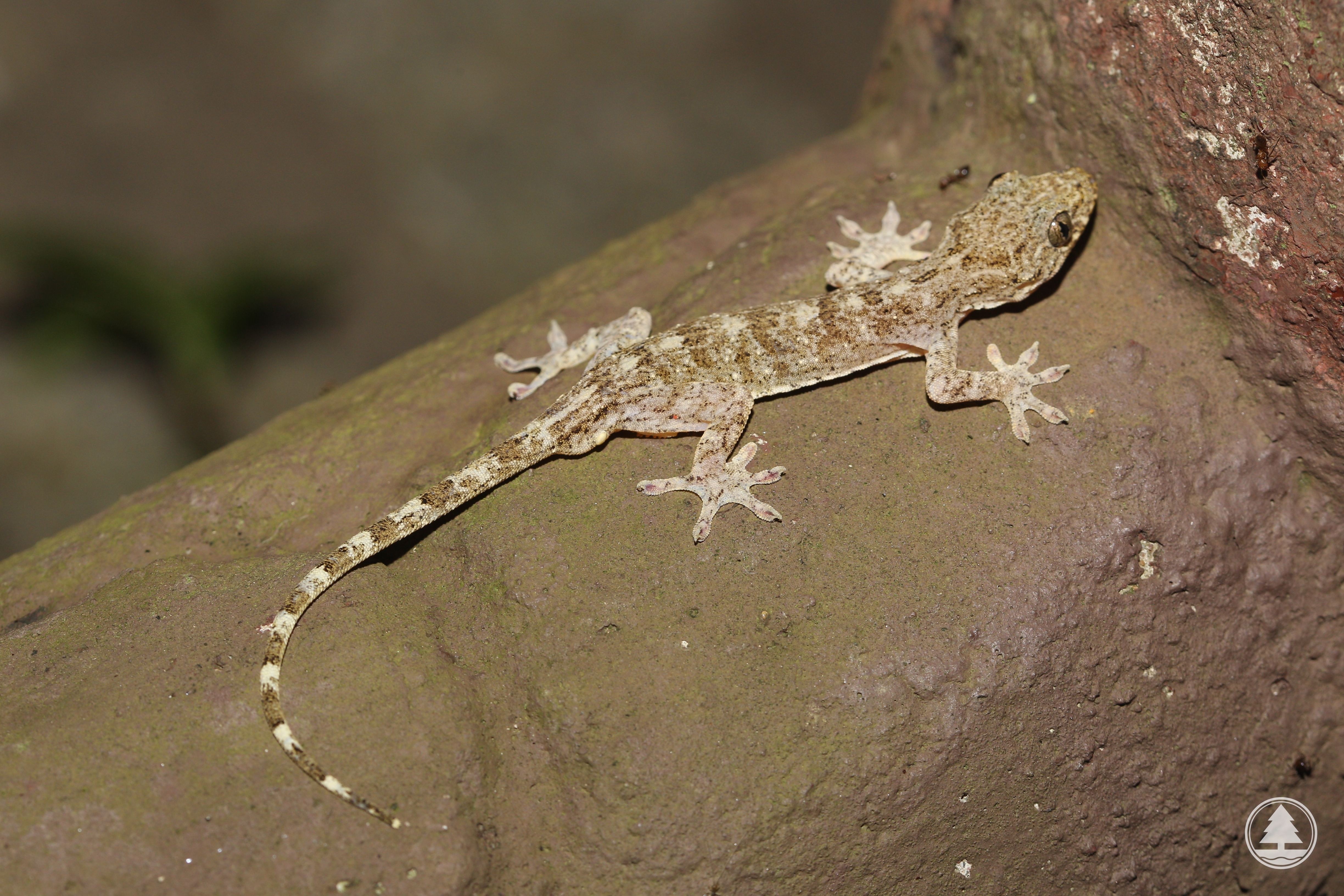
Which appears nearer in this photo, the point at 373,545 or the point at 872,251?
the point at 373,545

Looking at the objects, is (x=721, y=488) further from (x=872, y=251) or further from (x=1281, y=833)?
(x=1281, y=833)

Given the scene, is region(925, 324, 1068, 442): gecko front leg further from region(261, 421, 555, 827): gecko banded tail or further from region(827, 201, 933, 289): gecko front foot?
region(261, 421, 555, 827): gecko banded tail

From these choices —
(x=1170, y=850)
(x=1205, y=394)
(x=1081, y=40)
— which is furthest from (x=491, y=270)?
(x=1170, y=850)

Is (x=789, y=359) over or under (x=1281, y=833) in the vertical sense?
over

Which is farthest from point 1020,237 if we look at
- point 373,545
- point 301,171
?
point 301,171

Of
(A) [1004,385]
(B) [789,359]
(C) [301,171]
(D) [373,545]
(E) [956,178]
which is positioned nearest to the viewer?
(D) [373,545]

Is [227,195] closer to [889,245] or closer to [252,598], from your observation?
[252,598]

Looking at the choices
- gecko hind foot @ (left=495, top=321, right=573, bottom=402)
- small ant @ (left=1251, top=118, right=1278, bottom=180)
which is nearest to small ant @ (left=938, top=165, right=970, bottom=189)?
small ant @ (left=1251, top=118, right=1278, bottom=180)

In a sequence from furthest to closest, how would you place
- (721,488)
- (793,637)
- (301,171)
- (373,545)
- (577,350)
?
(301,171), (577,350), (721,488), (373,545), (793,637)
